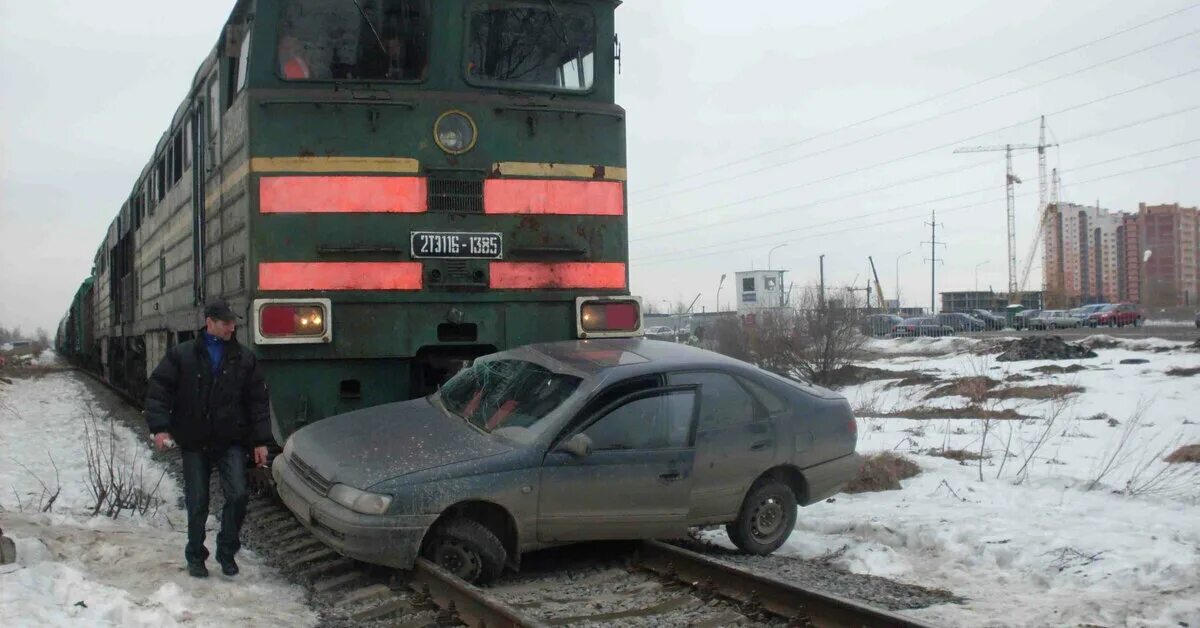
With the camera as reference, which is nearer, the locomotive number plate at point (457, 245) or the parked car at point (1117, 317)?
the locomotive number plate at point (457, 245)

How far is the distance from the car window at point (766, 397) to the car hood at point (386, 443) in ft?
5.52

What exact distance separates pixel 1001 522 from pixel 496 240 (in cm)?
395

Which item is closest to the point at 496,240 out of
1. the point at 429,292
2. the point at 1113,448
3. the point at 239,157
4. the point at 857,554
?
the point at 429,292

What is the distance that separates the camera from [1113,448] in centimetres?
1119

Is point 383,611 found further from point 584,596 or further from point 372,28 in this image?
point 372,28

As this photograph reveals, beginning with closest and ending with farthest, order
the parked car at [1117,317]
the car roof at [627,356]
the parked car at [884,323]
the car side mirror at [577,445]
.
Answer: the car side mirror at [577,445] → the car roof at [627,356] → the parked car at [1117,317] → the parked car at [884,323]

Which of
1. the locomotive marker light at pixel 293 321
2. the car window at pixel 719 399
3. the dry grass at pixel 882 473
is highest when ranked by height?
the locomotive marker light at pixel 293 321

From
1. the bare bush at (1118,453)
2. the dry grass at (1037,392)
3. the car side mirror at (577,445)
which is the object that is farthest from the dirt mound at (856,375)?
the car side mirror at (577,445)

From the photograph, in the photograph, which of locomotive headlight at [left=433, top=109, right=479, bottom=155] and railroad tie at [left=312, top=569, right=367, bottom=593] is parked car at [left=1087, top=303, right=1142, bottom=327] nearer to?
locomotive headlight at [left=433, top=109, right=479, bottom=155]

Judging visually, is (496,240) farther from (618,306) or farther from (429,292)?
(618,306)

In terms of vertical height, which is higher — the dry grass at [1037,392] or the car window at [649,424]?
the car window at [649,424]

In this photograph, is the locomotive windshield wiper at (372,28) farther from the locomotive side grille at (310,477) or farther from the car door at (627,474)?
the car door at (627,474)

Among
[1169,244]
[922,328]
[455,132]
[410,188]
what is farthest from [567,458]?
[1169,244]

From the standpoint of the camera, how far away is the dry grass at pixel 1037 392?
16.6 metres
